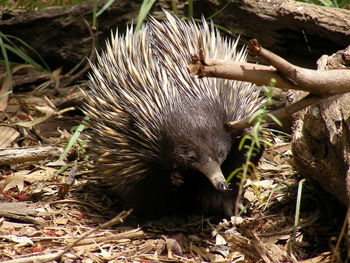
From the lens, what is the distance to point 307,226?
12.3 feet

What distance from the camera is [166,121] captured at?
3650mm

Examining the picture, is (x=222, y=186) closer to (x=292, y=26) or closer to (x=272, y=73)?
(x=272, y=73)

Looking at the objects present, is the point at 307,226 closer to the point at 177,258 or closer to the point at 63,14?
the point at 177,258

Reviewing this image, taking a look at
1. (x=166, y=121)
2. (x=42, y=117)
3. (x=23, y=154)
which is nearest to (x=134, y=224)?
(x=166, y=121)

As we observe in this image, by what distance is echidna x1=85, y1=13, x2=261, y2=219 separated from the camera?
3.58 meters

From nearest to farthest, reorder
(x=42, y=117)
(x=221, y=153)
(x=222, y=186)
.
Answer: (x=222, y=186) → (x=221, y=153) → (x=42, y=117)

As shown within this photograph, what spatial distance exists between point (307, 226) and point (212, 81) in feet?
3.73

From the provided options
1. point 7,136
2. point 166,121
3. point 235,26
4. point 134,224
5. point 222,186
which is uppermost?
point 235,26

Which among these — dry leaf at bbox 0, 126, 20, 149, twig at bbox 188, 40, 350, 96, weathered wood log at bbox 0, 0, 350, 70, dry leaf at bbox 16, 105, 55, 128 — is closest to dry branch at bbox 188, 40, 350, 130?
twig at bbox 188, 40, 350, 96

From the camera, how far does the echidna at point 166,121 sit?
358 centimetres

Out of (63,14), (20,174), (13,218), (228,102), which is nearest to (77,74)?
(63,14)

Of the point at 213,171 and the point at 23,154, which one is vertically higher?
the point at 213,171

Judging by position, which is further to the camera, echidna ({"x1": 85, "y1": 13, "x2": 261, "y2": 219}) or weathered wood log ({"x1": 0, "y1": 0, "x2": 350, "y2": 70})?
weathered wood log ({"x1": 0, "y1": 0, "x2": 350, "y2": 70})

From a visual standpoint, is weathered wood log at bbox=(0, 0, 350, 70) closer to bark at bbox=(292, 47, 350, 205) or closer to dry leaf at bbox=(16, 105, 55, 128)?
dry leaf at bbox=(16, 105, 55, 128)
